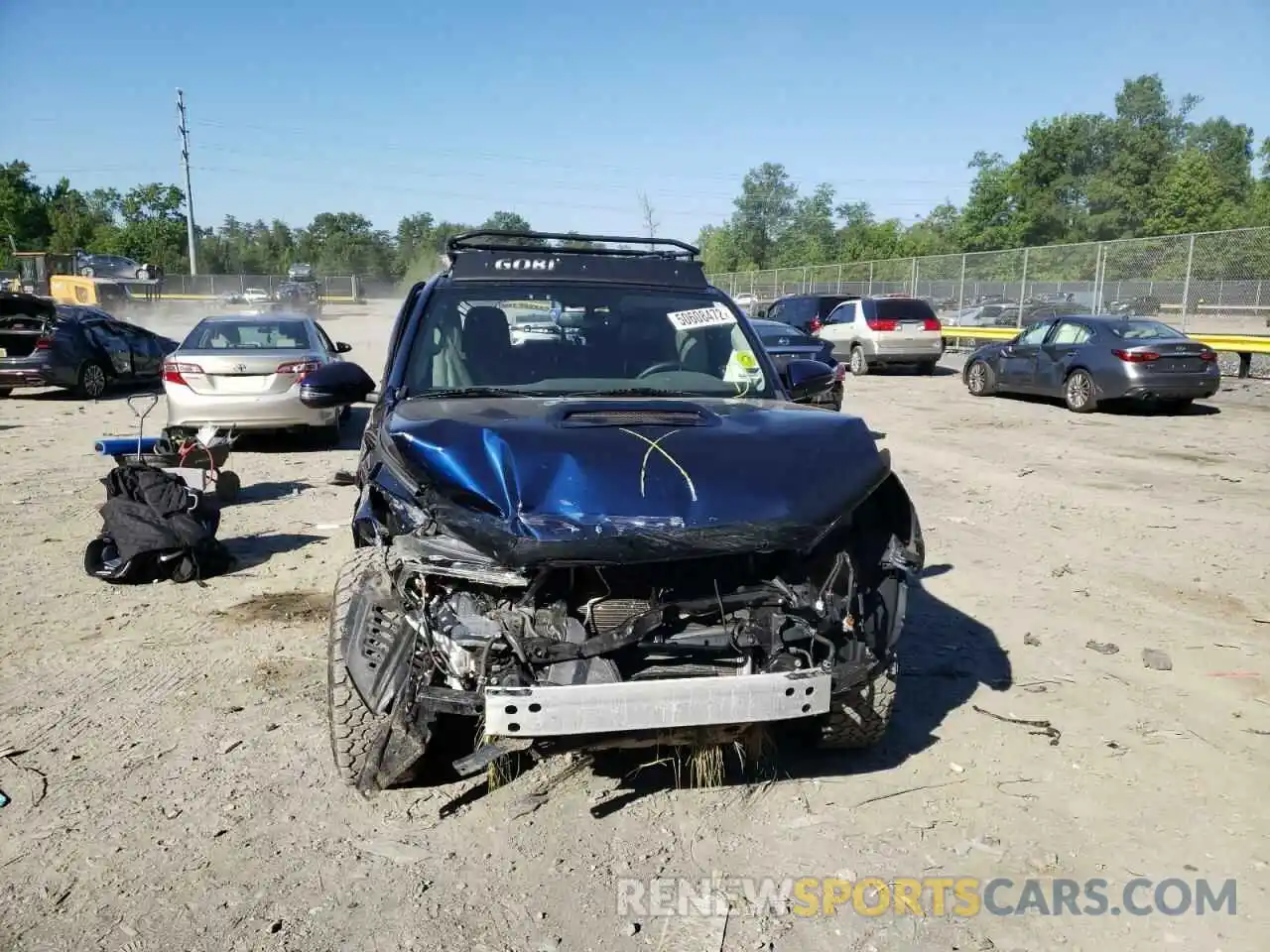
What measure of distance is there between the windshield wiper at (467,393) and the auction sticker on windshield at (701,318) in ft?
3.11

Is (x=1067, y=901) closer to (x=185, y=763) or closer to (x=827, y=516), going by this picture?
(x=827, y=516)

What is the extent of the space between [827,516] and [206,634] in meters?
3.63

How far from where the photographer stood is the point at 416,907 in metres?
2.84

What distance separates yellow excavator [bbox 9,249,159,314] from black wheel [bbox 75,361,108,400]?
1960 centimetres

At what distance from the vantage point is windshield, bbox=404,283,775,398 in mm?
4254

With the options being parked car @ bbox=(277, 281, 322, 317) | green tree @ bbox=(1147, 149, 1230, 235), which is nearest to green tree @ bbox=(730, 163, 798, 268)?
green tree @ bbox=(1147, 149, 1230, 235)

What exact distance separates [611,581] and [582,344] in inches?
67.4

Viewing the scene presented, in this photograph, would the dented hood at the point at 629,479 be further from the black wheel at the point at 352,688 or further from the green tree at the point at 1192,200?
the green tree at the point at 1192,200

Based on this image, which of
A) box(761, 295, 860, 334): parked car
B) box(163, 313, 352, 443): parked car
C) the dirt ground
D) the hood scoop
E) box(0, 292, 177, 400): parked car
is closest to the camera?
the dirt ground

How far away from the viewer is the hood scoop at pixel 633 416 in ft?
11.0

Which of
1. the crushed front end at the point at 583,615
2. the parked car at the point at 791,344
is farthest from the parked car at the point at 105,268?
the crushed front end at the point at 583,615

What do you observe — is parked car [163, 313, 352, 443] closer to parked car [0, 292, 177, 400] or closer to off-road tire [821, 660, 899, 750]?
parked car [0, 292, 177, 400]

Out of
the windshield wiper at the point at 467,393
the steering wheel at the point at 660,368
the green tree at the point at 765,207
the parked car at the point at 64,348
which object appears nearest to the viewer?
the windshield wiper at the point at 467,393

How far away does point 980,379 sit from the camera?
1773cm
